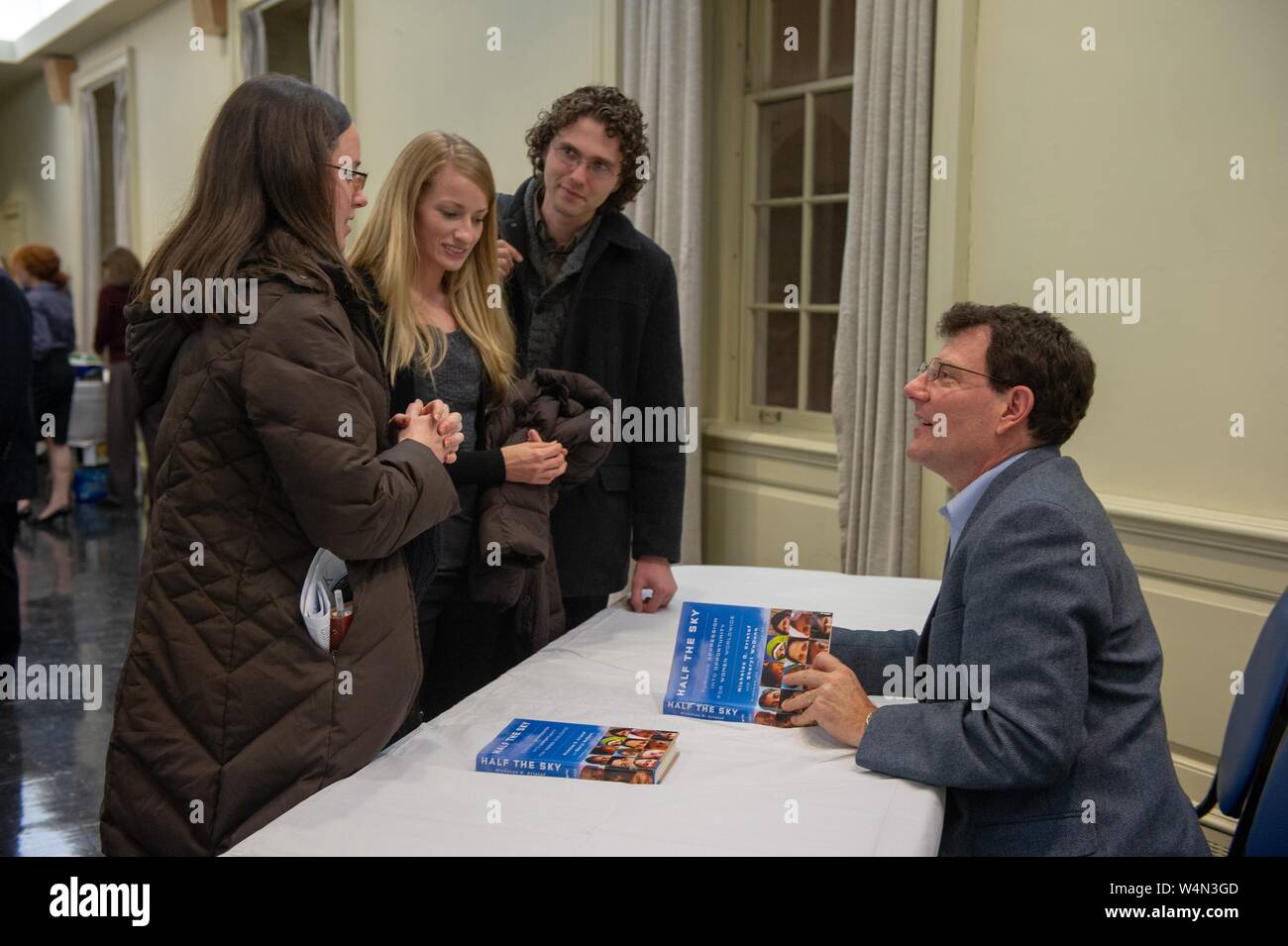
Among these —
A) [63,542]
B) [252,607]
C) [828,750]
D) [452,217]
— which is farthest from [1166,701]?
[63,542]

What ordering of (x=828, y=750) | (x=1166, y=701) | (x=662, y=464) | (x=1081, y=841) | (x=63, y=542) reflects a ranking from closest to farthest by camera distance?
(x=1081, y=841)
(x=828, y=750)
(x=662, y=464)
(x=1166, y=701)
(x=63, y=542)

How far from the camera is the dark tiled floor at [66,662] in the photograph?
126 inches

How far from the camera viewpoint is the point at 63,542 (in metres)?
7.03

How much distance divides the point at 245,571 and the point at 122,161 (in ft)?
35.2

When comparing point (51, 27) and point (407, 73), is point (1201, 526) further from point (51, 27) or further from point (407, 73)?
point (51, 27)

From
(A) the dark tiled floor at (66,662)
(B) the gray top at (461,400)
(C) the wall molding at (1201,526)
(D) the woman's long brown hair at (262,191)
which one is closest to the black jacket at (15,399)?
(A) the dark tiled floor at (66,662)

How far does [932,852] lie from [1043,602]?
36cm

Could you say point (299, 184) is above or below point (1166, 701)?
above

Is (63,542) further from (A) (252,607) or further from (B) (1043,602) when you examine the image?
(B) (1043,602)

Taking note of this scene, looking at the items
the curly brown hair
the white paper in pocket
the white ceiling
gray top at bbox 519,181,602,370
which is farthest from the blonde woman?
the white ceiling

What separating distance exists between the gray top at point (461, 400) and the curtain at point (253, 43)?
22.7 feet

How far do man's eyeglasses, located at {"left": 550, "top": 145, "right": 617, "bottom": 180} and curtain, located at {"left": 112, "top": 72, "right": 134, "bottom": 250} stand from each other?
9228 millimetres

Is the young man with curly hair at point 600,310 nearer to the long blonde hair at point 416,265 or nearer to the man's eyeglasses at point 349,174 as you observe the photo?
the long blonde hair at point 416,265
